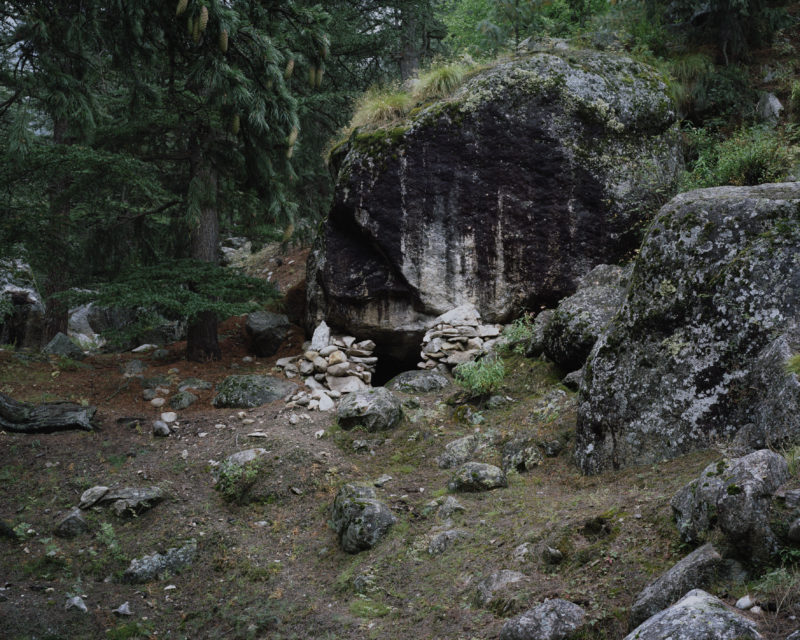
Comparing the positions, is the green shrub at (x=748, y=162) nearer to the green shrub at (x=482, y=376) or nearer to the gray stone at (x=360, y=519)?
the green shrub at (x=482, y=376)

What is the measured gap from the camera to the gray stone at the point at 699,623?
2.42 metres

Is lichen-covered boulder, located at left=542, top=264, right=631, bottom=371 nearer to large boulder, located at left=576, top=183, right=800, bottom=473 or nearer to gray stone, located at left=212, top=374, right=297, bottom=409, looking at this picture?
large boulder, located at left=576, top=183, right=800, bottom=473

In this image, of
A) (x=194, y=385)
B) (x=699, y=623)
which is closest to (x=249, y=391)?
(x=194, y=385)

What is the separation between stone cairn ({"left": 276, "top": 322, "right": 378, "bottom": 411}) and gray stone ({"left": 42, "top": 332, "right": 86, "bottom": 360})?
13.1 ft

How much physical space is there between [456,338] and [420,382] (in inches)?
38.4

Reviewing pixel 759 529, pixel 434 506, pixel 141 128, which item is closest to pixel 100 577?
pixel 434 506

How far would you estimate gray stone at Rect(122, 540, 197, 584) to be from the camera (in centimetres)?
525

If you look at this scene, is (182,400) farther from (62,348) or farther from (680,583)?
(680,583)

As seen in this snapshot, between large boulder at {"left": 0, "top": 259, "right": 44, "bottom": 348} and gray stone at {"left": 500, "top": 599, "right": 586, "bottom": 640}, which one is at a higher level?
large boulder at {"left": 0, "top": 259, "right": 44, "bottom": 348}

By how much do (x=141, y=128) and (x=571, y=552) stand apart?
9621 millimetres

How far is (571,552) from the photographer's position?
3936 mm

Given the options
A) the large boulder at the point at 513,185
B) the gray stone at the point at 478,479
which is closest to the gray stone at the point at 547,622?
the gray stone at the point at 478,479

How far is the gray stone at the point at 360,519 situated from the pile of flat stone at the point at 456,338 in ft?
12.2

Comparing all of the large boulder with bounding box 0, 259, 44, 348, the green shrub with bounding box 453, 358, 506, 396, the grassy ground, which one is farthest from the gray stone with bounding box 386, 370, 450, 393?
the large boulder with bounding box 0, 259, 44, 348
